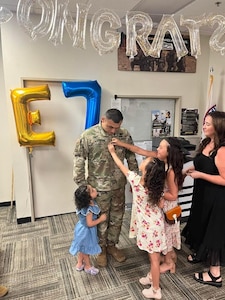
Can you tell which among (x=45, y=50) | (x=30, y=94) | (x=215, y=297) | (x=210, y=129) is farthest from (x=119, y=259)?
(x=45, y=50)

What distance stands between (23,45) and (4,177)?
1967mm

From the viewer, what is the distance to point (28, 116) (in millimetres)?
2832

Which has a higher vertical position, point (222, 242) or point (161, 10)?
point (161, 10)

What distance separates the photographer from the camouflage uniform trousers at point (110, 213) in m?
2.19

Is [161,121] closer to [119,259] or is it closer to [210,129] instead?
[210,129]

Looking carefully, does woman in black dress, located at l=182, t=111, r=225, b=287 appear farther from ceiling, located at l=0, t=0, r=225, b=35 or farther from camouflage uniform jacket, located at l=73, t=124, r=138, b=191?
ceiling, located at l=0, t=0, r=225, b=35

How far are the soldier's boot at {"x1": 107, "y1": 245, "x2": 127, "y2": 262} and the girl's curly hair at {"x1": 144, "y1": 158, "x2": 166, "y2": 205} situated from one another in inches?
38.4

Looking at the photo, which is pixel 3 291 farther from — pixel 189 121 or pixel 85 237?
pixel 189 121

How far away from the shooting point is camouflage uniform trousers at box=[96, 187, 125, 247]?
7.18 feet

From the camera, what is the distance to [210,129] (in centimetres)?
192

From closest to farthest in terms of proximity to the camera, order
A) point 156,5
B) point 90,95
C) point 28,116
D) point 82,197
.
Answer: point 82,197 < point 156,5 < point 28,116 < point 90,95

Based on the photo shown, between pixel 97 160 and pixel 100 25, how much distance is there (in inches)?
45.1

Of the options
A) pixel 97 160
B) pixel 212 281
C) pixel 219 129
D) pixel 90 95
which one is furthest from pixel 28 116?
pixel 212 281

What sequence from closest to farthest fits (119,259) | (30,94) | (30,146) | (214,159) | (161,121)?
(214,159)
(119,259)
(30,94)
(30,146)
(161,121)
